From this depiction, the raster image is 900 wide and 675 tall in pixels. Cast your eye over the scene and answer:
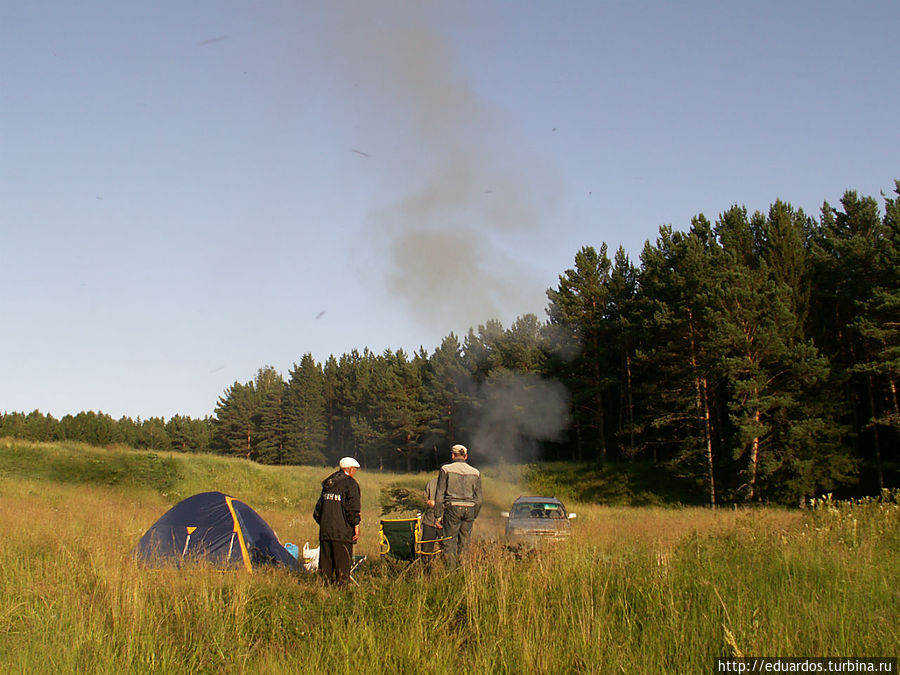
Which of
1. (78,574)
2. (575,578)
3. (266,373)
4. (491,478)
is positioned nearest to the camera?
(575,578)

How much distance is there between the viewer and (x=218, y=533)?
11133mm

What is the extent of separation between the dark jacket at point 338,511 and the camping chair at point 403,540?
654 millimetres

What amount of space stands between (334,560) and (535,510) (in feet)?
29.2

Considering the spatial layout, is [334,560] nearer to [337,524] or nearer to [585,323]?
[337,524]

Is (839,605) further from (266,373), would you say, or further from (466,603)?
(266,373)

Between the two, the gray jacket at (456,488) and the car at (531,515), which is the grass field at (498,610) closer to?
the gray jacket at (456,488)

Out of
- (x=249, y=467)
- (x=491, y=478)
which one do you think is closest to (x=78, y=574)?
(x=249, y=467)

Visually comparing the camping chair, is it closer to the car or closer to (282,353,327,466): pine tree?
the car

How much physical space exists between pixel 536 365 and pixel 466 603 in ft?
132

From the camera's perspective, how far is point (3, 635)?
525 centimetres

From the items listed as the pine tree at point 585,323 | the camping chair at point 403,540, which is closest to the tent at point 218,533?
the camping chair at point 403,540

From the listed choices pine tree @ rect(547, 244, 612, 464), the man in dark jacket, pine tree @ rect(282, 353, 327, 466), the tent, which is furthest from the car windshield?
pine tree @ rect(282, 353, 327, 466)

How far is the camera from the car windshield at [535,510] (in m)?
15.5

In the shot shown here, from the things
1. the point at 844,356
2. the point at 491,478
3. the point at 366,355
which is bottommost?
the point at 491,478
